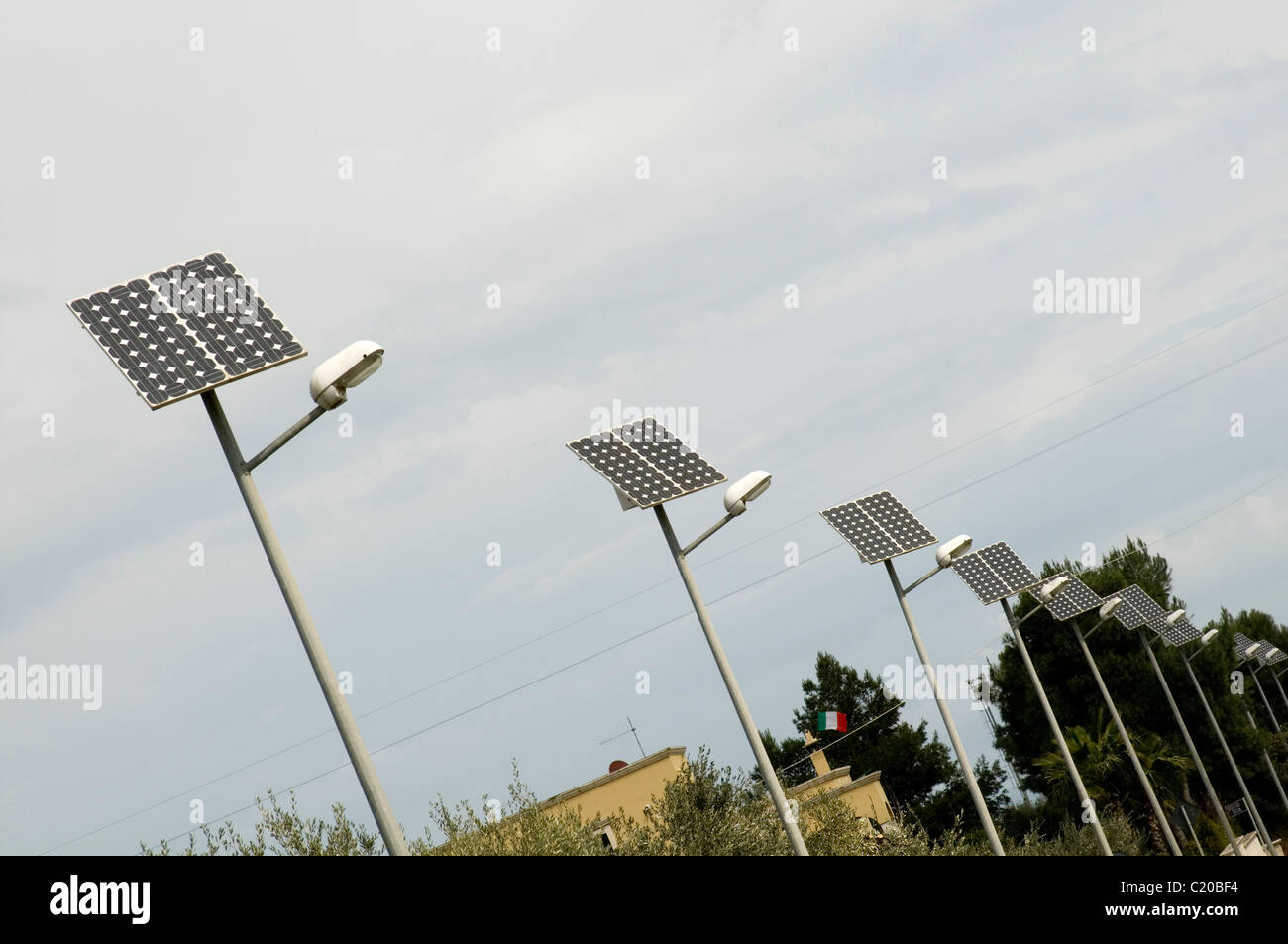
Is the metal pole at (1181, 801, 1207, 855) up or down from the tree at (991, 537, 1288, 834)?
down

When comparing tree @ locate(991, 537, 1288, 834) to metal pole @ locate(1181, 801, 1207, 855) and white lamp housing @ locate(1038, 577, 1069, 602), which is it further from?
white lamp housing @ locate(1038, 577, 1069, 602)

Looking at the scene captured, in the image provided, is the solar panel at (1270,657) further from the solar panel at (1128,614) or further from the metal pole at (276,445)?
the metal pole at (276,445)

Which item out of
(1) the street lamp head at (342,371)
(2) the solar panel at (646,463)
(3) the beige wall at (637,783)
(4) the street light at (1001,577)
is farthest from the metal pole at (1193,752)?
(1) the street lamp head at (342,371)

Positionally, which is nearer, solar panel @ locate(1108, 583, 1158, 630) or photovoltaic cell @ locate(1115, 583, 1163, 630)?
solar panel @ locate(1108, 583, 1158, 630)

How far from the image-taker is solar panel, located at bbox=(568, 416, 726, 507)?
752 inches

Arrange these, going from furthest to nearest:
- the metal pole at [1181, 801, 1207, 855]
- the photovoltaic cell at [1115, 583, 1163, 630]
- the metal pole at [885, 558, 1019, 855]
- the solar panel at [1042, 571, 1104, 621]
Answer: the metal pole at [1181, 801, 1207, 855], the photovoltaic cell at [1115, 583, 1163, 630], the solar panel at [1042, 571, 1104, 621], the metal pole at [885, 558, 1019, 855]

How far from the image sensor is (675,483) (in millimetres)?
19344

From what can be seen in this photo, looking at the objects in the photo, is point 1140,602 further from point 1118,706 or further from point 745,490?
point 745,490

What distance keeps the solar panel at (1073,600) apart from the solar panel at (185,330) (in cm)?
3478

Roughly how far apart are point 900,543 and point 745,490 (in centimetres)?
836

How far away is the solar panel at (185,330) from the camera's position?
1184 cm

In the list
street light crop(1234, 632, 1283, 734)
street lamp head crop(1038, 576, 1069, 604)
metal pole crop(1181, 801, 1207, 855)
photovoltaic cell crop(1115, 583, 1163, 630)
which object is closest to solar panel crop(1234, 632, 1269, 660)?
street light crop(1234, 632, 1283, 734)
